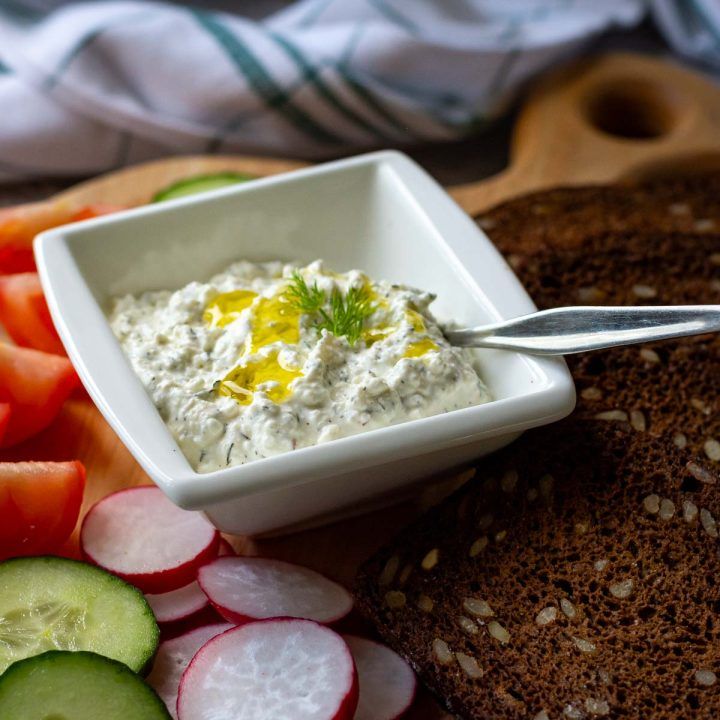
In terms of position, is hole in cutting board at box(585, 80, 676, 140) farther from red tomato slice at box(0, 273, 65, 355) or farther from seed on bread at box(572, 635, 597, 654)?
seed on bread at box(572, 635, 597, 654)

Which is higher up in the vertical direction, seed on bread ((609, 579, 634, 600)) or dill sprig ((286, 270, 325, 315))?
dill sprig ((286, 270, 325, 315))

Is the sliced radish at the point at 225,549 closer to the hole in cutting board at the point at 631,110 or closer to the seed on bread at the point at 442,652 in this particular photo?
the seed on bread at the point at 442,652

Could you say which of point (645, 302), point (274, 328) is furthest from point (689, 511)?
point (274, 328)

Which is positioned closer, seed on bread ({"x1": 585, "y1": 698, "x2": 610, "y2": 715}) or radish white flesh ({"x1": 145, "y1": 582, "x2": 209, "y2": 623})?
seed on bread ({"x1": 585, "y1": 698, "x2": 610, "y2": 715})

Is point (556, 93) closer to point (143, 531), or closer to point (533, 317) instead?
point (533, 317)

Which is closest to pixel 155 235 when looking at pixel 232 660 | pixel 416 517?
pixel 416 517

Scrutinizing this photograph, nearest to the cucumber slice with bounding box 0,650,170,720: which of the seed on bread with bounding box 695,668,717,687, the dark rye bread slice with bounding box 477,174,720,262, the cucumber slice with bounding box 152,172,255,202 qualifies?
the seed on bread with bounding box 695,668,717,687
